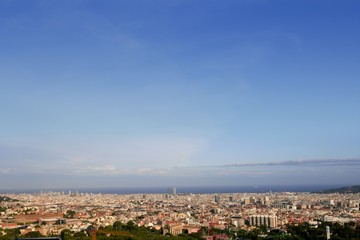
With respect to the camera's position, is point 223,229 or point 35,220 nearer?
point 223,229

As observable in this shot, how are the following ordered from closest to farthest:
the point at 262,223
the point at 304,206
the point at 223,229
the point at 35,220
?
the point at 223,229, the point at 262,223, the point at 35,220, the point at 304,206

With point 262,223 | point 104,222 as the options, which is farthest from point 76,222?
point 262,223

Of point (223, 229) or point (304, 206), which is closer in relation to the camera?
point (223, 229)

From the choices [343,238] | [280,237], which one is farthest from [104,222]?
[343,238]

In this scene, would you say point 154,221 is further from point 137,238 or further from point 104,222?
A: point 137,238

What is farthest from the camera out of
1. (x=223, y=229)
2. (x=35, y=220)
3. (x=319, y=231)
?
(x=35, y=220)

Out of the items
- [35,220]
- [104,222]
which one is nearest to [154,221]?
[104,222]

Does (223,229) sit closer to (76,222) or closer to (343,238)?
(343,238)

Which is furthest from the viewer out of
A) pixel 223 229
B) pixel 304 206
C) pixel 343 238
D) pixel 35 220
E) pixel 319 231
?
pixel 304 206

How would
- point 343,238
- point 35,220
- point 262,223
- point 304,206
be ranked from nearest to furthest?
point 343,238, point 262,223, point 35,220, point 304,206
